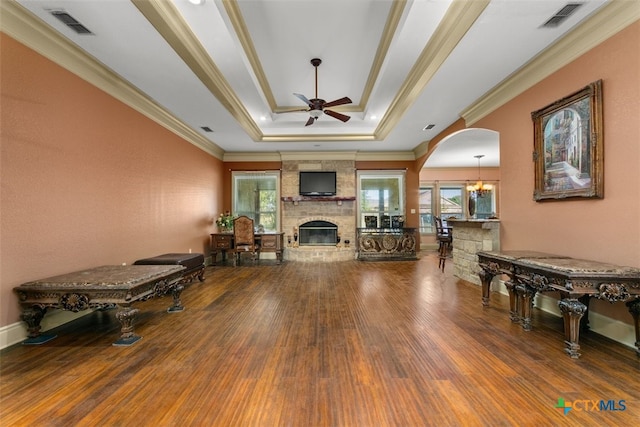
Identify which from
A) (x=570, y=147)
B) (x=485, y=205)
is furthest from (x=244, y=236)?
(x=485, y=205)

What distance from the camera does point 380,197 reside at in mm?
8250

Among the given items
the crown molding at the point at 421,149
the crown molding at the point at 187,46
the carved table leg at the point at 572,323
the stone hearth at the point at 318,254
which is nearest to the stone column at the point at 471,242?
the carved table leg at the point at 572,323

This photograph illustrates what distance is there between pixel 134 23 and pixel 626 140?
4.65m

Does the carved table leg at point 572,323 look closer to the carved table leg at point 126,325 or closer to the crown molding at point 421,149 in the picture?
the carved table leg at point 126,325

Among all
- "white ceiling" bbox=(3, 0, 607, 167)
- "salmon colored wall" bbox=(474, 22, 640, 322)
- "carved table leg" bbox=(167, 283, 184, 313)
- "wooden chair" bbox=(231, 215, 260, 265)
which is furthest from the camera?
"wooden chair" bbox=(231, 215, 260, 265)

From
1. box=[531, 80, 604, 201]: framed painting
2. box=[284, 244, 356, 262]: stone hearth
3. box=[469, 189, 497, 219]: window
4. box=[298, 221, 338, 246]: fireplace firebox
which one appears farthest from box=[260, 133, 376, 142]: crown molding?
box=[469, 189, 497, 219]: window

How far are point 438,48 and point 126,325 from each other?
14.6 feet

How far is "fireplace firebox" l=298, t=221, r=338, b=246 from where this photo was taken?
7.78 metres

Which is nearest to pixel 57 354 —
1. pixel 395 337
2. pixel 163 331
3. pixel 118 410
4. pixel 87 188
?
pixel 163 331

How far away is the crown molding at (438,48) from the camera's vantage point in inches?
101

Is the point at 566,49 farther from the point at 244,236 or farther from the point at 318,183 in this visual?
the point at 244,236

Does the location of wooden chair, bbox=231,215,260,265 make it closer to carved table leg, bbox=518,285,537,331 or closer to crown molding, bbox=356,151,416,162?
crown molding, bbox=356,151,416,162

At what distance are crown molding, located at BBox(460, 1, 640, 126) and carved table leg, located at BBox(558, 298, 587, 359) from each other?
8.03 feet

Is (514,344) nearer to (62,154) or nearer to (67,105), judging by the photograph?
(62,154)
